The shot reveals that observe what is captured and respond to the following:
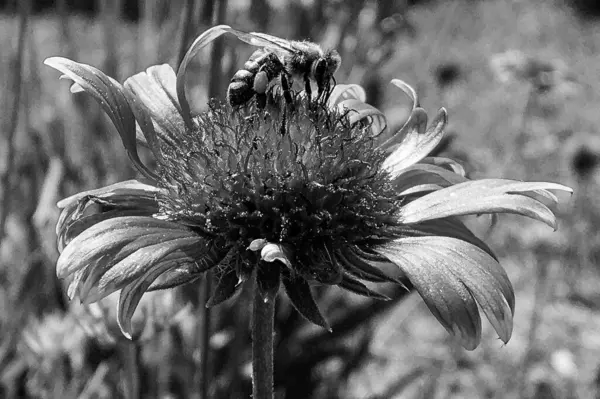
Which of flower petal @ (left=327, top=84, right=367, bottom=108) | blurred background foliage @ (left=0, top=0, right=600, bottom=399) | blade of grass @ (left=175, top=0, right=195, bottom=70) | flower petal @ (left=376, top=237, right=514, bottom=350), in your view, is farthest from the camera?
blurred background foliage @ (left=0, top=0, right=600, bottom=399)

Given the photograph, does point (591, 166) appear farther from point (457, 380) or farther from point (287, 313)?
point (287, 313)

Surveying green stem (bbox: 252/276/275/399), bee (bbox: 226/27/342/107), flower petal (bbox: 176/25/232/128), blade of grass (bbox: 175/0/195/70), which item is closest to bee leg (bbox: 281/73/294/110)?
bee (bbox: 226/27/342/107)

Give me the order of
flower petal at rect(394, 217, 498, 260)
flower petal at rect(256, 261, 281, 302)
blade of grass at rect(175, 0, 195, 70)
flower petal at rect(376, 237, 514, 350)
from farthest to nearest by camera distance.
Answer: blade of grass at rect(175, 0, 195, 70) → flower petal at rect(394, 217, 498, 260) → flower petal at rect(256, 261, 281, 302) → flower petal at rect(376, 237, 514, 350)

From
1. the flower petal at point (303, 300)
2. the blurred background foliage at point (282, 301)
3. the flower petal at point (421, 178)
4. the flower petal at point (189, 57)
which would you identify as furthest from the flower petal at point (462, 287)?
the blurred background foliage at point (282, 301)

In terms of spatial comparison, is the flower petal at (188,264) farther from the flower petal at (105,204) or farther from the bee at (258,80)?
the bee at (258,80)

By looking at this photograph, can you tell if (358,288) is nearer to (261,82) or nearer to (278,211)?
(278,211)

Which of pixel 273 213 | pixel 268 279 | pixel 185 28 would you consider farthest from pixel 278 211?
pixel 185 28

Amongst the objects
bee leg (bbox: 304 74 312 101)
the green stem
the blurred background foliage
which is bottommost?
the blurred background foliage

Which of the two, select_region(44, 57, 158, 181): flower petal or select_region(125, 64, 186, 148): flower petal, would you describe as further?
select_region(125, 64, 186, 148): flower petal

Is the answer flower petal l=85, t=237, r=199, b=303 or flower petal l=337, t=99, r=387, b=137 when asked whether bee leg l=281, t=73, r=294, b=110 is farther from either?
flower petal l=85, t=237, r=199, b=303
